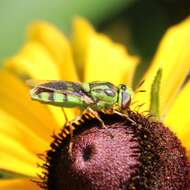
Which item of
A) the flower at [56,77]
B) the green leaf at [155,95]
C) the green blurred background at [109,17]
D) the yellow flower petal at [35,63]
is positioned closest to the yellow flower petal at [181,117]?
the flower at [56,77]

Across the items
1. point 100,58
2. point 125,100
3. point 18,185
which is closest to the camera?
point 125,100

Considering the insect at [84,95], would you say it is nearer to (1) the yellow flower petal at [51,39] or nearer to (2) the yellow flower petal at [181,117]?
(2) the yellow flower petal at [181,117]

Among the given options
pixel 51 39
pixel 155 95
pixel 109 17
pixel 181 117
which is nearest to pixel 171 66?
pixel 181 117

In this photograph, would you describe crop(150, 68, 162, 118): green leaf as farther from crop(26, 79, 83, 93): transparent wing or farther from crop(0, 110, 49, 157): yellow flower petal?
crop(0, 110, 49, 157): yellow flower petal

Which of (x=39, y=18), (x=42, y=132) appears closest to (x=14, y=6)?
(x=39, y=18)

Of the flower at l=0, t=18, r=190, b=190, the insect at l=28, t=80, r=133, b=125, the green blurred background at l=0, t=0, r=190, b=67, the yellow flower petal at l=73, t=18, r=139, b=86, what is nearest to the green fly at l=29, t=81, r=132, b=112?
the insect at l=28, t=80, r=133, b=125

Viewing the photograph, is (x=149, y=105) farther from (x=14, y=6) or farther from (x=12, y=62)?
(x=14, y=6)

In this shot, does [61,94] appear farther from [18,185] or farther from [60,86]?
[18,185]
